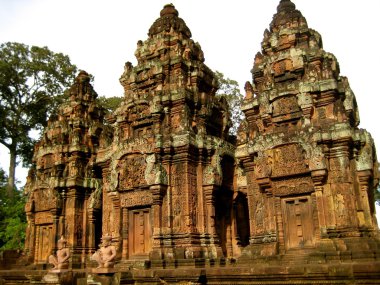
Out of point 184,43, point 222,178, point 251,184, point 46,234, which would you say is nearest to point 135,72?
point 184,43

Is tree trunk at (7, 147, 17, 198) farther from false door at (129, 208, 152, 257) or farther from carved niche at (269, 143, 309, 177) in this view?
carved niche at (269, 143, 309, 177)

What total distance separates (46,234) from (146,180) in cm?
617

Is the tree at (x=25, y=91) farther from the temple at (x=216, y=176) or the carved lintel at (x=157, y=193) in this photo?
the carved lintel at (x=157, y=193)

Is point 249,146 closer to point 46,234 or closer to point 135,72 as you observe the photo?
point 135,72

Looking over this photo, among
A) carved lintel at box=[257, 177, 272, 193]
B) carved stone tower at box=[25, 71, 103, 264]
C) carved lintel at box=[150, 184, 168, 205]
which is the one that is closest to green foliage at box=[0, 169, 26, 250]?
carved stone tower at box=[25, 71, 103, 264]

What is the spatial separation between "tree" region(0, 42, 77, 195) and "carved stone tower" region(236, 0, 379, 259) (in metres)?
16.5

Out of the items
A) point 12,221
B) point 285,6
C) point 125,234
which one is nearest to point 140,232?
point 125,234

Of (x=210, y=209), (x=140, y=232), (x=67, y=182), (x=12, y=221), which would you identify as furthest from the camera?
(x=12, y=221)

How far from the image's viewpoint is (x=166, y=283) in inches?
391

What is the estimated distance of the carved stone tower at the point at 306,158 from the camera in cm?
1002

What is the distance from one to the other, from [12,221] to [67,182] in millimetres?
7860

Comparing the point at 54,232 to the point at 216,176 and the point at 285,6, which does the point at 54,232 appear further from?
the point at 285,6

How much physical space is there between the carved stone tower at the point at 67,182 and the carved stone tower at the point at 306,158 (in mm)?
7082

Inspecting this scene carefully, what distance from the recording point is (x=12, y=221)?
21891 millimetres
